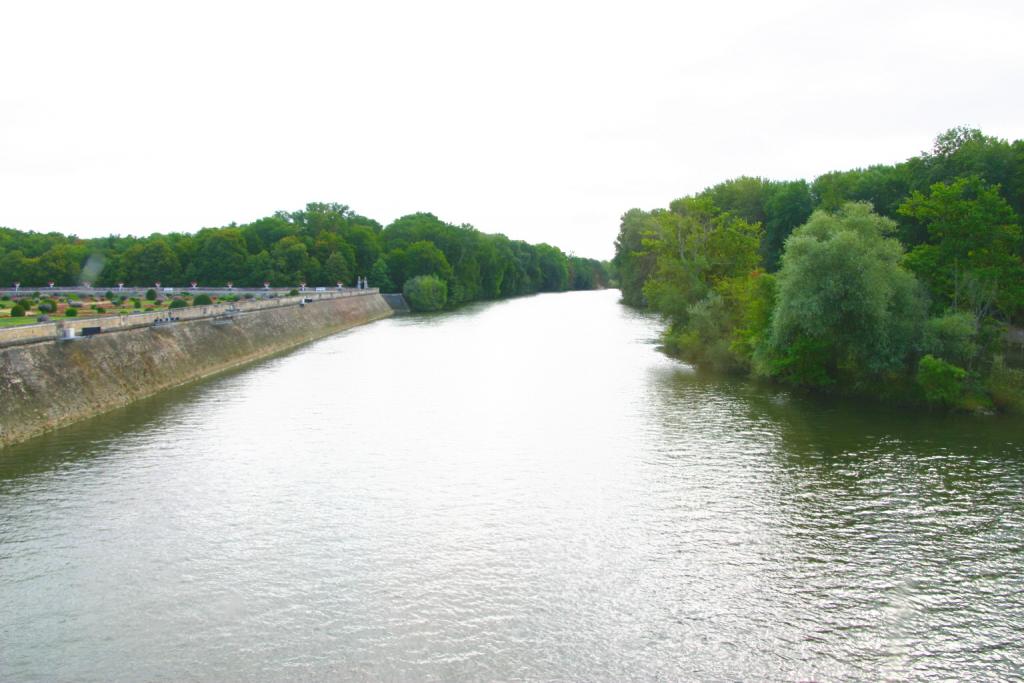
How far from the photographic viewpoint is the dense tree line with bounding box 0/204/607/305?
12450cm

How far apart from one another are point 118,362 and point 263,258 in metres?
89.6

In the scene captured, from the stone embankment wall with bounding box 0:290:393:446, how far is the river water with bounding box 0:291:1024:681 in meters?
1.68

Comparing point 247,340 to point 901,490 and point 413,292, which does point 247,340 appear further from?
point 413,292

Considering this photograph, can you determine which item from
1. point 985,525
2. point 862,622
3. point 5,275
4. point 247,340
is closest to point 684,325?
point 247,340

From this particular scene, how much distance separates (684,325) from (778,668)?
156 feet

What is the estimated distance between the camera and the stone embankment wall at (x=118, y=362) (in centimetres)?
3080

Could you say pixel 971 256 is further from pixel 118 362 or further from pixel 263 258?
pixel 263 258

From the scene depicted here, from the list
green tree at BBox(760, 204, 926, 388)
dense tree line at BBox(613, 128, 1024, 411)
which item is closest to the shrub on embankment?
dense tree line at BBox(613, 128, 1024, 411)

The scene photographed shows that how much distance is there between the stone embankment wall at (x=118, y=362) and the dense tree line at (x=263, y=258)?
58088 millimetres

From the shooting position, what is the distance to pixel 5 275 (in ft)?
398

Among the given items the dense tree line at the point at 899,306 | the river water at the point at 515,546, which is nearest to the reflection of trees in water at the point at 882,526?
the river water at the point at 515,546

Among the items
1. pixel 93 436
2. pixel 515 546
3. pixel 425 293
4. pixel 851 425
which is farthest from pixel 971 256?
pixel 425 293

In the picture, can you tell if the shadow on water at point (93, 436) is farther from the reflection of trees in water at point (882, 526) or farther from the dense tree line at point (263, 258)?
the dense tree line at point (263, 258)

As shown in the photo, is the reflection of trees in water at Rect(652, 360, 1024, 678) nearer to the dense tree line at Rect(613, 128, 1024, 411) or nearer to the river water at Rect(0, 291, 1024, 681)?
the river water at Rect(0, 291, 1024, 681)
